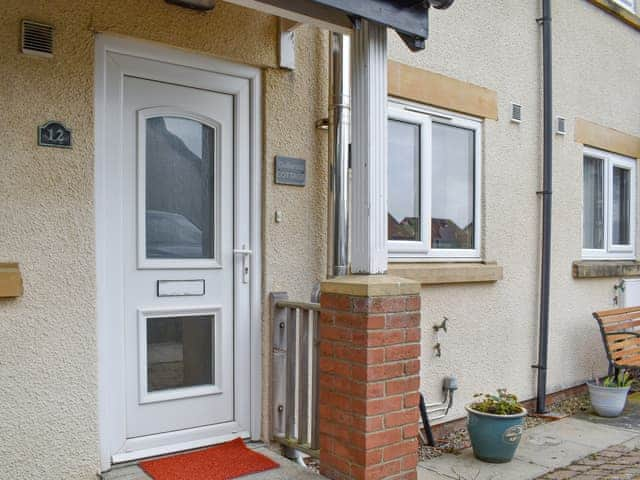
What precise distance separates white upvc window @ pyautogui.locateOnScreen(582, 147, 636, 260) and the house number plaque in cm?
557

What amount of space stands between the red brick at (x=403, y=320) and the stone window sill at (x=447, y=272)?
1.11m

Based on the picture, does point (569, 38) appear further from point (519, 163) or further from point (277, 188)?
point (277, 188)

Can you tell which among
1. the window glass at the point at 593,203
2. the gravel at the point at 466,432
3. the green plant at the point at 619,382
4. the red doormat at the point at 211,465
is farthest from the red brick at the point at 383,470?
the window glass at the point at 593,203

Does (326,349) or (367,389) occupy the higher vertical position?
(326,349)

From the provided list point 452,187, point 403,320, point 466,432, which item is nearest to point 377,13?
point 403,320

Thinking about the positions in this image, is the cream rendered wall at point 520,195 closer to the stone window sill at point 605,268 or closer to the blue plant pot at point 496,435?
the stone window sill at point 605,268

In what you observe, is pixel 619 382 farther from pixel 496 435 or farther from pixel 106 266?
pixel 106 266

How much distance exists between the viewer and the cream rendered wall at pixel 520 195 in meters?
4.98

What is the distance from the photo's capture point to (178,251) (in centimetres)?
355

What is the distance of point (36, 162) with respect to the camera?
2973 mm

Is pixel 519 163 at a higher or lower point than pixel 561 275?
higher

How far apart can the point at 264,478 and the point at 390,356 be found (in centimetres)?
93

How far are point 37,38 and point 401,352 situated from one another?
2471mm

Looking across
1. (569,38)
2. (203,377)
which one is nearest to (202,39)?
(203,377)
